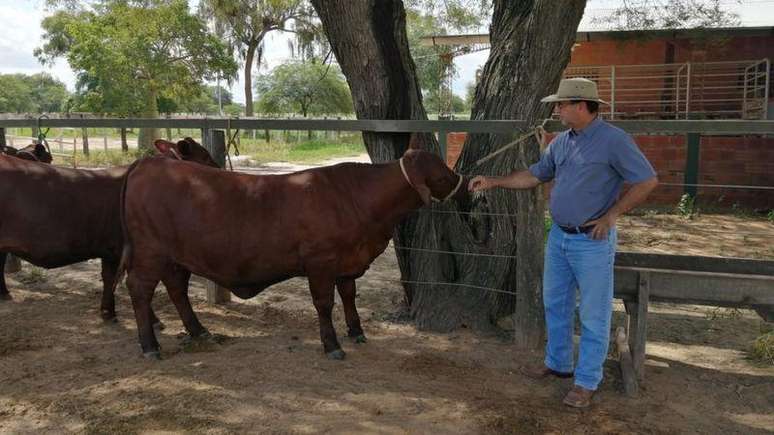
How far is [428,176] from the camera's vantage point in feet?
15.4

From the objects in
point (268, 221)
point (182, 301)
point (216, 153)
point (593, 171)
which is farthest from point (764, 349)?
point (216, 153)

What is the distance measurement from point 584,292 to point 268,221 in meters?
2.22

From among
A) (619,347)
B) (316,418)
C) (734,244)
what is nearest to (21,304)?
(316,418)

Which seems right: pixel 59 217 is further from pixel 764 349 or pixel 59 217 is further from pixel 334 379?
pixel 764 349

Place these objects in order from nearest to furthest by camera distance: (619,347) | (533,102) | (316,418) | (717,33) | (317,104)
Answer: (316,418)
(619,347)
(533,102)
(717,33)
(317,104)

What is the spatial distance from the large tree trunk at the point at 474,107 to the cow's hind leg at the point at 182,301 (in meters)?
1.74

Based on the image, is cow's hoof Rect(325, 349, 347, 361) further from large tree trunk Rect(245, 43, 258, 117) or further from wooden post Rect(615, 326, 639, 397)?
large tree trunk Rect(245, 43, 258, 117)

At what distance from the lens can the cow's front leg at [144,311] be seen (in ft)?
16.0

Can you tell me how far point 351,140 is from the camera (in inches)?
1471

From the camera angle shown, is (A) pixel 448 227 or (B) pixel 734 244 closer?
(A) pixel 448 227

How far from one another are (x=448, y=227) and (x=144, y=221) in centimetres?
238

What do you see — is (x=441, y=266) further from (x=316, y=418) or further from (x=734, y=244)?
(x=734, y=244)

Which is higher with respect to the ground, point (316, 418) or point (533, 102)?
point (533, 102)

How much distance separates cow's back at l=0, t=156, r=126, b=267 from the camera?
5.59 metres
